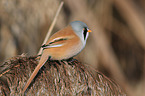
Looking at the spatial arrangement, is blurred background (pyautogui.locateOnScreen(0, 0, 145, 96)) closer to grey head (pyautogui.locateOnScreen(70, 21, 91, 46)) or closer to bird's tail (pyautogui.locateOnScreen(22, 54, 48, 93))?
grey head (pyautogui.locateOnScreen(70, 21, 91, 46))

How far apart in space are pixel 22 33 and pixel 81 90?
1919 mm

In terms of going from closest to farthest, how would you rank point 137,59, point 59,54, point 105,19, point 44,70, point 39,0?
point 44,70, point 59,54, point 39,0, point 105,19, point 137,59

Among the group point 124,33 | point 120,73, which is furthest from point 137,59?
point 120,73

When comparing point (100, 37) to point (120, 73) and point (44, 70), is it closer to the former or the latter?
point (120, 73)

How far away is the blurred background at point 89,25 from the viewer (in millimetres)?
3168

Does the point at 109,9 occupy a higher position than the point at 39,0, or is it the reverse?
the point at 39,0

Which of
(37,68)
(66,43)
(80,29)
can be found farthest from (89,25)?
(37,68)

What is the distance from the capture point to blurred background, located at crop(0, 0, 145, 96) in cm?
317

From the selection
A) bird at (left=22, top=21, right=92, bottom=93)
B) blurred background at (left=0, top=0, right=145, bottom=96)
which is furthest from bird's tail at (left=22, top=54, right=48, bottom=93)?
blurred background at (left=0, top=0, right=145, bottom=96)

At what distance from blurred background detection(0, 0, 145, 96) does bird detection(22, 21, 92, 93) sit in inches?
40.4

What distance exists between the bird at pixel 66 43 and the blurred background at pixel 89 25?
1026 mm

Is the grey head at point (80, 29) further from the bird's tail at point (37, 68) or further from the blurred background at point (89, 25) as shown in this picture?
the blurred background at point (89, 25)

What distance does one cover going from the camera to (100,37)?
3291 mm

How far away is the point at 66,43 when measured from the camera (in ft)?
6.74
